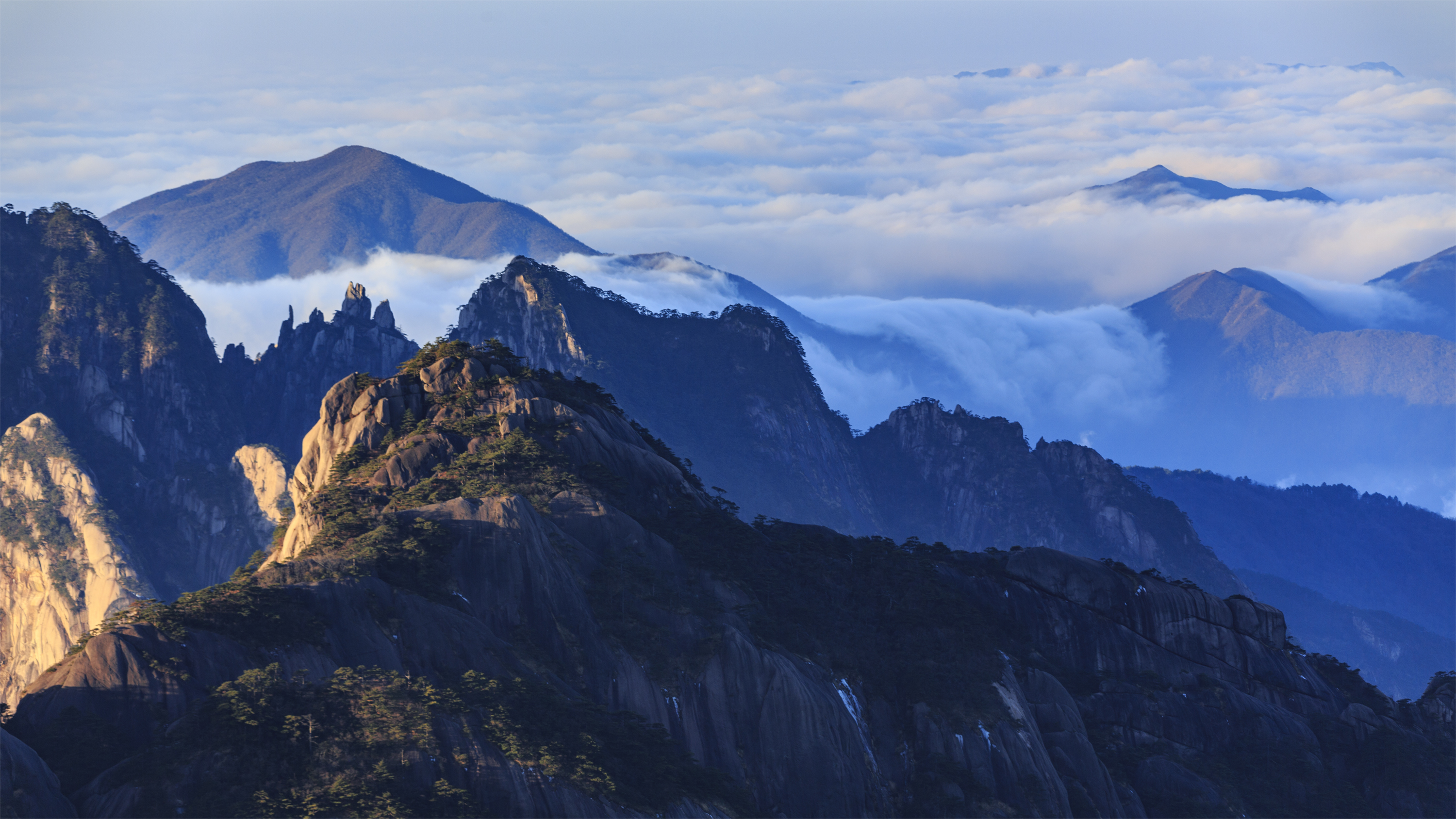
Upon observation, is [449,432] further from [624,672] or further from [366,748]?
[366,748]

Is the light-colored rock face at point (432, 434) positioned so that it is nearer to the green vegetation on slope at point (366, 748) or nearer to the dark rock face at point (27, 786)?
the green vegetation on slope at point (366, 748)

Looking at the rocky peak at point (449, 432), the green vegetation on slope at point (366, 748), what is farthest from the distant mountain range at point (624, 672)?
the rocky peak at point (449, 432)

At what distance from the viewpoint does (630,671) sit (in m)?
106

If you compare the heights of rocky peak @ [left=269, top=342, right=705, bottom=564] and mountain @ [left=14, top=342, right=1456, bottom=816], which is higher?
rocky peak @ [left=269, top=342, right=705, bottom=564]

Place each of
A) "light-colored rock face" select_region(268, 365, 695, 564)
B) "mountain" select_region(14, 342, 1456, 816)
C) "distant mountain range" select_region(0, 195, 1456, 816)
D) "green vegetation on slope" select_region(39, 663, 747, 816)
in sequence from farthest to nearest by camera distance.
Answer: "light-colored rock face" select_region(268, 365, 695, 564), "mountain" select_region(14, 342, 1456, 816), "distant mountain range" select_region(0, 195, 1456, 816), "green vegetation on slope" select_region(39, 663, 747, 816)

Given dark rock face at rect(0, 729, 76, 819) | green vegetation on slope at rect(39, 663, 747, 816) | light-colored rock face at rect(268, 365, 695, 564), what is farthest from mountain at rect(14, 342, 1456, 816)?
dark rock face at rect(0, 729, 76, 819)

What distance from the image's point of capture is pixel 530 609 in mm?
104125

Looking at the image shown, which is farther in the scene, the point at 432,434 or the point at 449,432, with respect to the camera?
the point at 449,432

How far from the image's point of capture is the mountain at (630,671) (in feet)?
270

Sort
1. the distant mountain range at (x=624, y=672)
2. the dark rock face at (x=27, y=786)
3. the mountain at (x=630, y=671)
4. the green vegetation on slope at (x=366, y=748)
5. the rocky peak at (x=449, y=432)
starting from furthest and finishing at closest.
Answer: the rocky peak at (x=449, y=432) < the mountain at (x=630, y=671) < the distant mountain range at (x=624, y=672) < the green vegetation on slope at (x=366, y=748) < the dark rock face at (x=27, y=786)

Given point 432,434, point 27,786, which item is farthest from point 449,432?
point 27,786

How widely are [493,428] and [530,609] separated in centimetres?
2219

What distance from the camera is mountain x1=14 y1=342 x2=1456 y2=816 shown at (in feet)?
270

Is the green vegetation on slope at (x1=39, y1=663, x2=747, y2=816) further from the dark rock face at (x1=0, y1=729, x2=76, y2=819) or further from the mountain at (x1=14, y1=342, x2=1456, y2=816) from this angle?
the dark rock face at (x1=0, y1=729, x2=76, y2=819)
